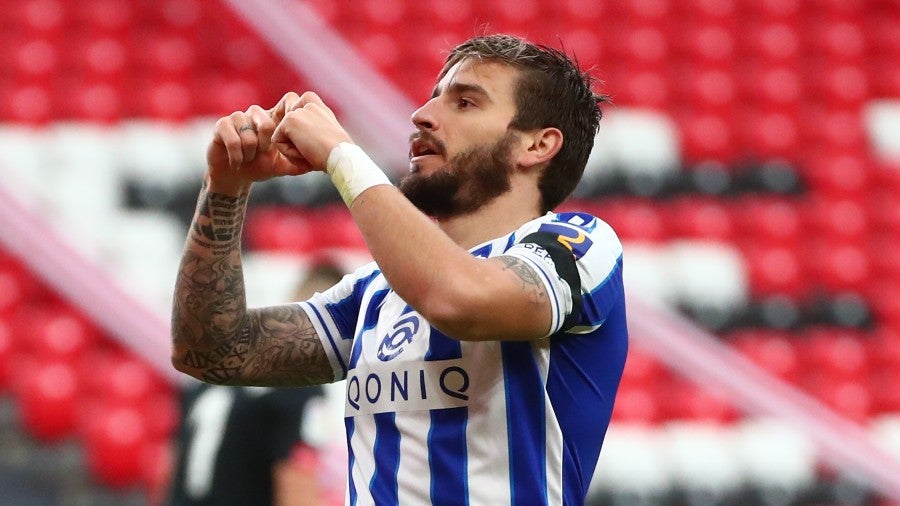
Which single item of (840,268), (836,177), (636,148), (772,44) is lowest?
(840,268)

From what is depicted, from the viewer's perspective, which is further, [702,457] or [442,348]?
[702,457]

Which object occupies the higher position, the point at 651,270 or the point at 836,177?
the point at 836,177

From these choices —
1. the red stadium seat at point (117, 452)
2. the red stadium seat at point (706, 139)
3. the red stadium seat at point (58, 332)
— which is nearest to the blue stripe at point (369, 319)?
the red stadium seat at point (117, 452)

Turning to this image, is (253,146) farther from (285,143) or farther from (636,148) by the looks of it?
(636,148)

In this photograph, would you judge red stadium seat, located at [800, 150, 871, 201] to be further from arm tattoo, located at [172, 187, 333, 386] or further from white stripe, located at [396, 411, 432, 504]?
white stripe, located at [396, 411, 432, 504]

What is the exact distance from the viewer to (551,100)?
7.58 ft

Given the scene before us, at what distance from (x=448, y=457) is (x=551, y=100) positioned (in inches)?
27.3

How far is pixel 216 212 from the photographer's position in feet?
7.32

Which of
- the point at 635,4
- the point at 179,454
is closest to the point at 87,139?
the point at 635,4

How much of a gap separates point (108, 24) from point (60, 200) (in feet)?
4.62

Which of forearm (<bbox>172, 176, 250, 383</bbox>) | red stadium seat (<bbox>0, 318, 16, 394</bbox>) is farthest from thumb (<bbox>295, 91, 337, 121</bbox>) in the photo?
red stadium seat (<bbox>0, 318, 16, 394</bbox>)

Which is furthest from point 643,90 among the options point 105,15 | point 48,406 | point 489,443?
point 489,443

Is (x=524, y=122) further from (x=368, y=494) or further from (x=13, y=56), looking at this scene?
(x=13, y=56)

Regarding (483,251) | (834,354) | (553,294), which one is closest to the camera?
(553,294)
